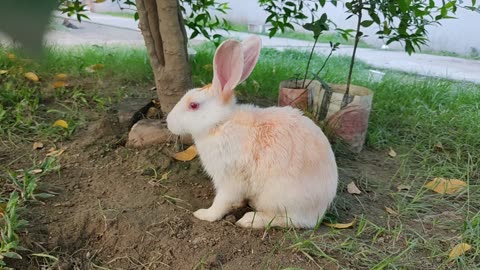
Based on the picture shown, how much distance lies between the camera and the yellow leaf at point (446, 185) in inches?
98.7

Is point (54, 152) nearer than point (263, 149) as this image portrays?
No

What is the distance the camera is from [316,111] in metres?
2.94

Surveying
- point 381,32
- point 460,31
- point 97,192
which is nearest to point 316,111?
point 381,32

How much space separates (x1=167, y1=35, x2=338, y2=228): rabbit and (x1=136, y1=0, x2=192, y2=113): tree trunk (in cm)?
55

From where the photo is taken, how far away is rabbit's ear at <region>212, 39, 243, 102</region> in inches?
76.3

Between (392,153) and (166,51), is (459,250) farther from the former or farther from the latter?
(166,51)

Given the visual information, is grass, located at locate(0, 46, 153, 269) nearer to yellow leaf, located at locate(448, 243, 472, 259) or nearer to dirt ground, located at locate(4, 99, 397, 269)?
dirt ground, located at locate(4, 99, 397, 269)

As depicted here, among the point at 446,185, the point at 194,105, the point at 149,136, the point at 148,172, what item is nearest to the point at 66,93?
the point at 149,136

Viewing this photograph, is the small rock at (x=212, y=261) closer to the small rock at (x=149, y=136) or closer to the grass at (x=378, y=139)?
the grass at (x=378, y=139)

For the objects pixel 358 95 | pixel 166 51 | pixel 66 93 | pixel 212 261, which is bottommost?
pixel 212 261

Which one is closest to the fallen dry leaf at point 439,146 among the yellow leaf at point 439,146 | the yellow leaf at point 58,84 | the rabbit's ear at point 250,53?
the yellow leaf at point 439,146

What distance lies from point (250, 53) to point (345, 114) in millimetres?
1012

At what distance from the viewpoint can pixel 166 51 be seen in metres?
2.50

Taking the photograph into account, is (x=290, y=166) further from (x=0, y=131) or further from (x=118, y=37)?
(x=118, y=37)
